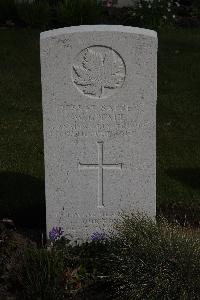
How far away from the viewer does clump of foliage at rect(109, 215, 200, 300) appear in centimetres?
519

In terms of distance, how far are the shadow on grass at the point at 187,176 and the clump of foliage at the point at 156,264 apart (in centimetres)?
219

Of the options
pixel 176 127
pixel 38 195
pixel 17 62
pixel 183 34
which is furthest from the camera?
pixel 183 34

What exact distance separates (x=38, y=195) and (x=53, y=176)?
1.35 meters

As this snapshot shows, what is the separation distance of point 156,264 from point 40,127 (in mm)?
4552

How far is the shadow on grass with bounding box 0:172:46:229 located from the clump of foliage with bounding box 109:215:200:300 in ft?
4.85

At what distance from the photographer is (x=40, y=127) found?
959cm

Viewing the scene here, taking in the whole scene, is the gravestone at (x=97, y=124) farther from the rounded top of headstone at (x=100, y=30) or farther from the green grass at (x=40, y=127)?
the green grass at (x=40, y=127)

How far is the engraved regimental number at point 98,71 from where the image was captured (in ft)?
19.4

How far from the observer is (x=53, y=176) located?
616cm

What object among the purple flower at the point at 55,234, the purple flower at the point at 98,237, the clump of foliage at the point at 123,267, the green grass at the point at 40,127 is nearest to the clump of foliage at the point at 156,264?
the clump of foliage at the point at 123,267

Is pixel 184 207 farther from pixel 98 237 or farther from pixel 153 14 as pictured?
pixel 153 14

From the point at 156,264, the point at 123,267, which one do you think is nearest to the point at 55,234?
the point at 123,267

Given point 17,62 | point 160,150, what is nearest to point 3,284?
point 160,150

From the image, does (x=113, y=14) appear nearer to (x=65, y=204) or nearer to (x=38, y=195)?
(x=38, y=195)
